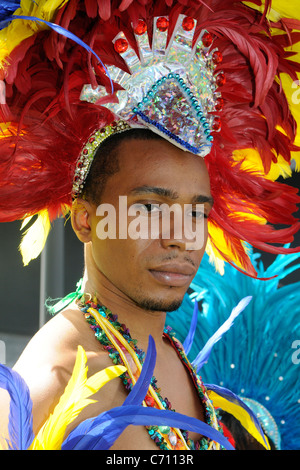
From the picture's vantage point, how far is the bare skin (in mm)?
1277

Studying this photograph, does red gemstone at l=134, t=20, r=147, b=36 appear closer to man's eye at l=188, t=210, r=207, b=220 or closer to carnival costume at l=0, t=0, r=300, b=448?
carnival costume at l=0, t=0, r=300, b=448

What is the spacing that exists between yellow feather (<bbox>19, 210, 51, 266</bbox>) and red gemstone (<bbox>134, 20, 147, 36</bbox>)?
1.95 feet

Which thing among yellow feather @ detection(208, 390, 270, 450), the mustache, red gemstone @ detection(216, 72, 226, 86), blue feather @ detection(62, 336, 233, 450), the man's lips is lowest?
yellow feather @ detection(208, 390, 270, 450)

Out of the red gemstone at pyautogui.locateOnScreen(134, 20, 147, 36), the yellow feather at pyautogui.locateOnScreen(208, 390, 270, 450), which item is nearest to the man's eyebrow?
the red gemstone at pyautogui.locateOnScreen(134, 20, 147, 36)

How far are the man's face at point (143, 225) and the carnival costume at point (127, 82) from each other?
0.21ft

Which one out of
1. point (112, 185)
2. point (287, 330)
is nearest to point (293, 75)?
point (112, 185)

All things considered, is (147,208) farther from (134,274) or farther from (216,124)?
(216,124)

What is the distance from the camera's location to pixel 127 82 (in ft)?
4.65

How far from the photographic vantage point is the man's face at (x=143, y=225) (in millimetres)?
1379

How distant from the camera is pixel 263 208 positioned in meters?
1.83

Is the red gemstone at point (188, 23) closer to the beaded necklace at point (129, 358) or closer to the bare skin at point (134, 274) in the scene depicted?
the bare skin at point (134, 274)

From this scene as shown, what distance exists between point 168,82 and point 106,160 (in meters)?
0.23

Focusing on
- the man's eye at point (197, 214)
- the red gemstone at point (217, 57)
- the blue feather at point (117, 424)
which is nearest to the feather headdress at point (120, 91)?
the red gemstone at point (217, 57)
